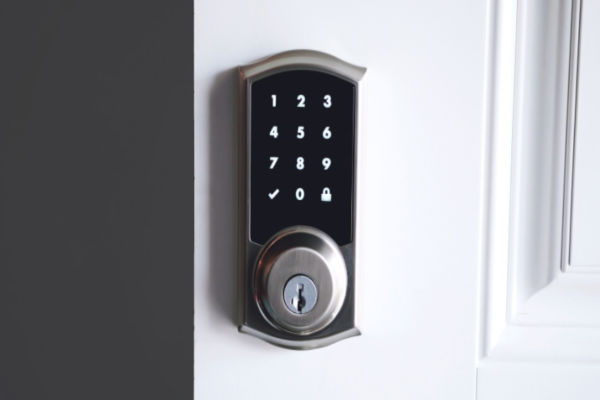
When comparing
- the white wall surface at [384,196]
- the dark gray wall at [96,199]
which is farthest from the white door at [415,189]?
the dark gray wall at [96,199]

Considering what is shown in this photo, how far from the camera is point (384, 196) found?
279 mm

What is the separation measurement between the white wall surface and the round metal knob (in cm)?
2

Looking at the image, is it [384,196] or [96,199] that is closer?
[384,196]

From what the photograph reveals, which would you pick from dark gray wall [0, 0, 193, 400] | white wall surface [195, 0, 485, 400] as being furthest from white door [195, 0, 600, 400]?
dark gray wall [0, 0, 193, 400]

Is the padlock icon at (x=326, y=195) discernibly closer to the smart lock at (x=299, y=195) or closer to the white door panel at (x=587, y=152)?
the smart lock at (x=299, y=195)

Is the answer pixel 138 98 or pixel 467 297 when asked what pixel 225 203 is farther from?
pixel 138 98


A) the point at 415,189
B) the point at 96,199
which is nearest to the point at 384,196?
the point at 415,189

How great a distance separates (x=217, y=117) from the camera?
11.0 inches

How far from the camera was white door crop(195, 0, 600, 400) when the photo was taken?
0.28m

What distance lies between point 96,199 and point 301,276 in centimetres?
86

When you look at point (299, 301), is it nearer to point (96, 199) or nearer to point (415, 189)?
point (415, 189)

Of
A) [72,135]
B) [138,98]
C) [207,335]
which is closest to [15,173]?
[72,135]

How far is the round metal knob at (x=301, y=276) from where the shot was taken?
0.27 m

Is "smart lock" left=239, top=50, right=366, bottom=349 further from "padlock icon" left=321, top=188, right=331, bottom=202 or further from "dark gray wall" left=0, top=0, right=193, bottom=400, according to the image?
"dark gray wall" left=0, top=0, right=193, bottom=400
